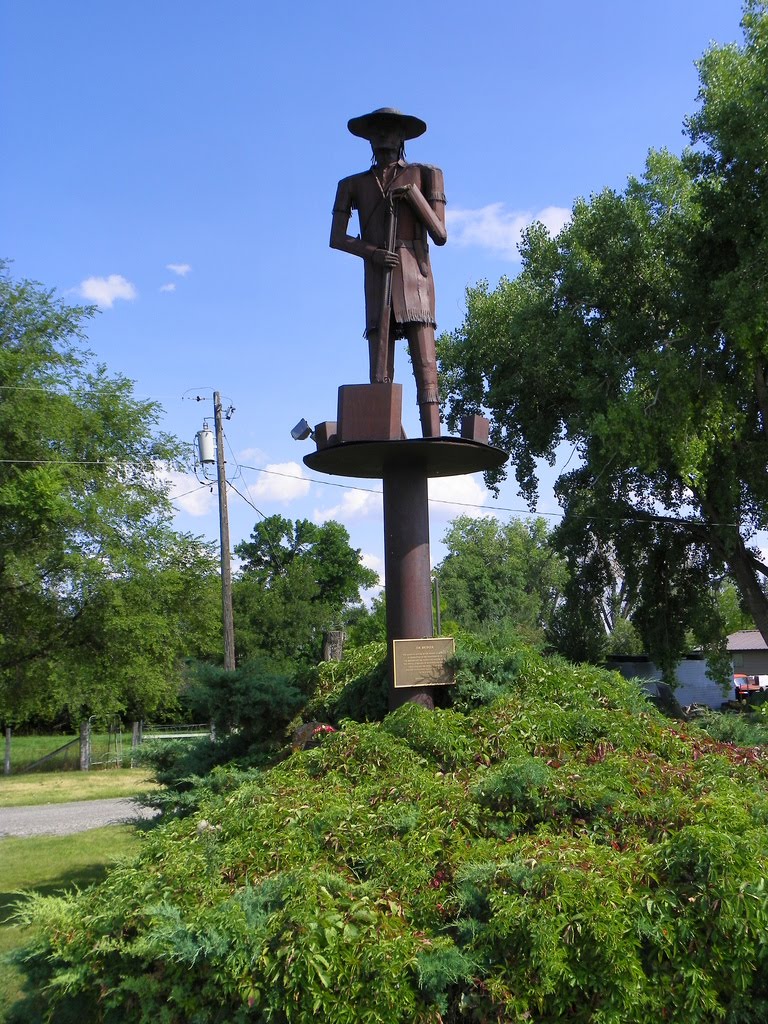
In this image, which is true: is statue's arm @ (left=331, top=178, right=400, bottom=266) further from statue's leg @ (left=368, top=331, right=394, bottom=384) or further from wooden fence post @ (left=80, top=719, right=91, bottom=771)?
wooden fence post @ (left=80, top=719, right=91, bottom=771)

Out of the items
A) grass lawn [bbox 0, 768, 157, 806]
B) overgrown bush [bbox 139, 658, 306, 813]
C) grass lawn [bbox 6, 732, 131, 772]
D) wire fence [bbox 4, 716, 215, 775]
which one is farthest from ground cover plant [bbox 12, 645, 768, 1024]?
grass lawn [bbox 6, 732, 131, 772]

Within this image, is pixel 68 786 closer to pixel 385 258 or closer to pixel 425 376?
pixel 425 376

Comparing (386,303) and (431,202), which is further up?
(431,202)

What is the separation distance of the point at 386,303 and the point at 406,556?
204 cm

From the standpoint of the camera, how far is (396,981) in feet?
12.8

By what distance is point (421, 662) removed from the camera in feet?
23.8

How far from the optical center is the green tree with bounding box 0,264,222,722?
21.6 m

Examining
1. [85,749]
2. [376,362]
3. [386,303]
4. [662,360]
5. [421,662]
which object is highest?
[662,360]

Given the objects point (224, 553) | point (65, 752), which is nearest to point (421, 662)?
point (224, 553)

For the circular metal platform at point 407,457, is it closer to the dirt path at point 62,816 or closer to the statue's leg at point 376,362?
the statue's leg at point 376,362

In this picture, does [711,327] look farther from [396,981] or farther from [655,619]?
[396,981]

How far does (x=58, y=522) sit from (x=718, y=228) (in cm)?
1459

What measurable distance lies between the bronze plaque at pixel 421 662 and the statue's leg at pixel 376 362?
215 cm

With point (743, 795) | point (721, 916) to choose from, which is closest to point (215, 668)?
point (743, 795)
